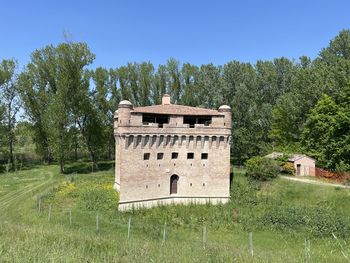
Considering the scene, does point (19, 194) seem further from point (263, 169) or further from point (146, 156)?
point (263, 169)

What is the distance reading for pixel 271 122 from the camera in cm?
4622

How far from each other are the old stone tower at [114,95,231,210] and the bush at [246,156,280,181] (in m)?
3.25

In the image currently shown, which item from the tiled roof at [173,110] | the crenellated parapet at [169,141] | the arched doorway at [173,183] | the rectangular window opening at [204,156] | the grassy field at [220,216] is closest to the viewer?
the grassy field at [220,216]

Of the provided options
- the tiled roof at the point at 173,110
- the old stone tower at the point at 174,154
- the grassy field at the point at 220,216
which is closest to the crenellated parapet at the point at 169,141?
the old stone tower at the point at 174,154

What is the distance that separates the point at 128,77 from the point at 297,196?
3533 centimetres

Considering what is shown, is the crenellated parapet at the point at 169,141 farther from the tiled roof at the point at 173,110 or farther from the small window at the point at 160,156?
the tiled roof at the point at 173,110

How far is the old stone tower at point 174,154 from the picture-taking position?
28594mm

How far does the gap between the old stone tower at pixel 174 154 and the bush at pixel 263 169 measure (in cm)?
325

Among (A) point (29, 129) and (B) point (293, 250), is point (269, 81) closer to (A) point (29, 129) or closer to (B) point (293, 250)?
(B) point (293, 250)

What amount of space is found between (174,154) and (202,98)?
22531mm

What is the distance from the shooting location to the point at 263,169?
32.7m

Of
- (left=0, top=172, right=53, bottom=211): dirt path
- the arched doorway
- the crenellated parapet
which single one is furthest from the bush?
(left=0, top=172, right=53, bottom=211): dirt path

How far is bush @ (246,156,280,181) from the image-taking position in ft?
107

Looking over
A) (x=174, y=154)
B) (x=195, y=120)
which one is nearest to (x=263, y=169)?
(x=195, y=120)
